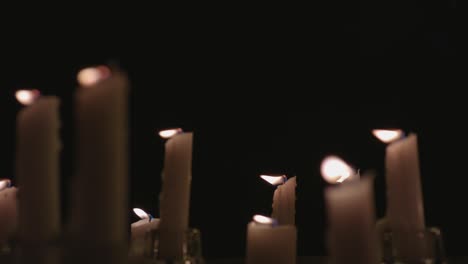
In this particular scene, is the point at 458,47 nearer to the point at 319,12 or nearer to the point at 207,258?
the point at 319,12

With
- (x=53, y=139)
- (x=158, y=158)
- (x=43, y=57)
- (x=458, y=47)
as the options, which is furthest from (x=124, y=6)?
(x=53, y=139)

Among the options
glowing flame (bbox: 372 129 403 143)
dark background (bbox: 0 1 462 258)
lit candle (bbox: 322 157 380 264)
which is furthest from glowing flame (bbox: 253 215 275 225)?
dark background (bbox: 0 1 462 258)

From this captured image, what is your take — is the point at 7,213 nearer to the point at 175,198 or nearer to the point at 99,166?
the point at 175,198

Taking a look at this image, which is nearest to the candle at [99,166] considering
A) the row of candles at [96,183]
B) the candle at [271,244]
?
the row of candles at [96,183]

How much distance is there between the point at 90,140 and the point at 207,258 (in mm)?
1577

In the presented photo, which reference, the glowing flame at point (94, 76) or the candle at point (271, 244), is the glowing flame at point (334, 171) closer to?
the candle at point (271, 244)

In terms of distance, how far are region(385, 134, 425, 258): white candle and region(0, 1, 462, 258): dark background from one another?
1.18 m

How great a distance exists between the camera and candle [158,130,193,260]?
2.55 ft

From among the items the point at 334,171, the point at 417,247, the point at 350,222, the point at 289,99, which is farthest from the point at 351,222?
the point at 289,99

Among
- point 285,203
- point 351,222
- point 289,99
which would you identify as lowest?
point 351,222

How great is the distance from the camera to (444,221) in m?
1.98

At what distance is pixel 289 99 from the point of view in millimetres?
2002

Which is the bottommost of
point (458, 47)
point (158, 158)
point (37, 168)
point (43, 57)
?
point (37, 168)

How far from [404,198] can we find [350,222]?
0.32 m
